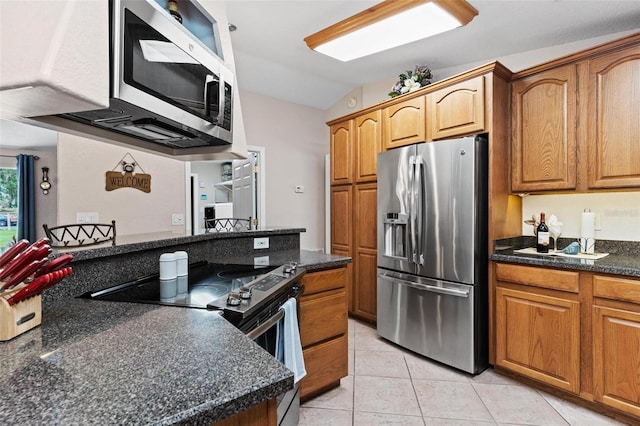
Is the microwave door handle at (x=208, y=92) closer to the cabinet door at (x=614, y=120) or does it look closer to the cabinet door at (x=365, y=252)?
the cabinet door at (x=365, y=252)

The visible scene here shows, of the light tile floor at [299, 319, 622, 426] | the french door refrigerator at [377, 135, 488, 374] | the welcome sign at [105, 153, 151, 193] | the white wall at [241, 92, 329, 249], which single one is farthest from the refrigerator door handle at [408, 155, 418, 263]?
the welcome sign at [105, 153, 151, 193]

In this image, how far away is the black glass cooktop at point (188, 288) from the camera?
1.23 m

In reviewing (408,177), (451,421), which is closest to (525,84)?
(408,177)

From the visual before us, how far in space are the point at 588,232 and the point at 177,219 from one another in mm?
3645

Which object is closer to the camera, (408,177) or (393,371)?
(393,371)

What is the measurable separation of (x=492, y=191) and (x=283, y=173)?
8.76 ft

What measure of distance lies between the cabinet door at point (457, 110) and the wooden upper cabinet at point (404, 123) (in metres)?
0.09

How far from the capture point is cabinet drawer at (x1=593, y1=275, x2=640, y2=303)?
5.76 ft

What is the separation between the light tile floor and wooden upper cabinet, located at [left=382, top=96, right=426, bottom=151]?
1876 mm

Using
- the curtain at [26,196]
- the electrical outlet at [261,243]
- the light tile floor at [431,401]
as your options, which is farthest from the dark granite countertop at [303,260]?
the curtain at [26,196]

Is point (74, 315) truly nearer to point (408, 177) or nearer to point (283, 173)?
point (408, 177)

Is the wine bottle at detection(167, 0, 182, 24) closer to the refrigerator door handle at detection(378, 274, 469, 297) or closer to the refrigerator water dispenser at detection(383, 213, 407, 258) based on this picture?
the refrigerator water dispenser at detection(383, 213, 407, 258)

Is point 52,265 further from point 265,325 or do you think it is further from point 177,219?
point 177,219

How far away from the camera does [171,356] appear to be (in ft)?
2.45
